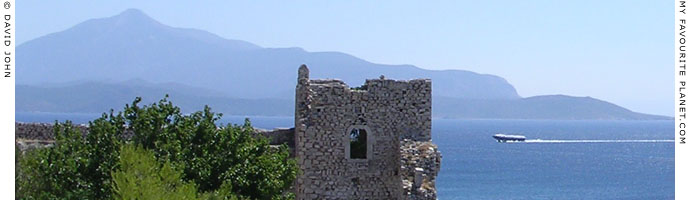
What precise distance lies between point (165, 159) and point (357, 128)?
24.0 ft

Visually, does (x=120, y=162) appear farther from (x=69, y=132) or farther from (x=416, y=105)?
(x=416, y=105)

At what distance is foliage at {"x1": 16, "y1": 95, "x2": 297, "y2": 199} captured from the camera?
1700 centimetres

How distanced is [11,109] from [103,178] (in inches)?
195

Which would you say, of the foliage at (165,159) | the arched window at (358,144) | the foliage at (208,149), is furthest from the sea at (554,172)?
the foliage at (165,159)

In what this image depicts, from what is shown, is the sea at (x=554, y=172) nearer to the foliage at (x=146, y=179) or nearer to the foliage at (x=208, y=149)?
the foliage at (x=208, y=149)

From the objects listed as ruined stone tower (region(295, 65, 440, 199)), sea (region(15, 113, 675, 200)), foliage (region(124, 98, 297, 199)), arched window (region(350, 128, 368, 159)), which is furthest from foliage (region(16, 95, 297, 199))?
sea (region(15, 113, 675, 200))

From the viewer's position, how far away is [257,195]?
1938cm

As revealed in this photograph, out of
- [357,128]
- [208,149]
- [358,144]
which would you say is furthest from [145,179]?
[358,144]

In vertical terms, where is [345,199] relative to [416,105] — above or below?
below

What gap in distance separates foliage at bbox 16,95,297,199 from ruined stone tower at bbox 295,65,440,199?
2835mm

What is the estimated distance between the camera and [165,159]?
17.7 metres
